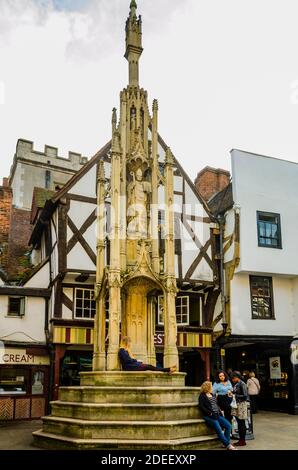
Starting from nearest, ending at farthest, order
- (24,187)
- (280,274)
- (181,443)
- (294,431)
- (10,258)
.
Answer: (181,443) → (294,431) → (280,274) → (10,258) → (24,187)

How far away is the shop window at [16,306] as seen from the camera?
56.3 ft

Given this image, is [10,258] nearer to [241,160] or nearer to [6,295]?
[6,295]

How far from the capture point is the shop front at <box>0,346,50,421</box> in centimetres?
1609

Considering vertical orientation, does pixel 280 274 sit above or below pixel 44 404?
above

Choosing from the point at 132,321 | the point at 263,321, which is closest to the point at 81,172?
the point at 132,321

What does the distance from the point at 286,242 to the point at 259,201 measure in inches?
78.9

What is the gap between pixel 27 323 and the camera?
17.2m

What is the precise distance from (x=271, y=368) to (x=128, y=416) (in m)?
11.8

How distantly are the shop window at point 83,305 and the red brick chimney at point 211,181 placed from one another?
9.36 metres

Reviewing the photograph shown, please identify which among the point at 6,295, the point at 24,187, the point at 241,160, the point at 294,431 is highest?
the point at 24,187

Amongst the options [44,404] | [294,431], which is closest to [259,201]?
[294,431]

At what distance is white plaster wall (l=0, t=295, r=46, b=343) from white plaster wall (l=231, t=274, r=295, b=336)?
23.7ft

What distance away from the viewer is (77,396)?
945 cm

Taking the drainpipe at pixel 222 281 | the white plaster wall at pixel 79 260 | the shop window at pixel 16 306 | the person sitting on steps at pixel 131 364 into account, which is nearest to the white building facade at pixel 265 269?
the drainpipe at pixel 222 281
